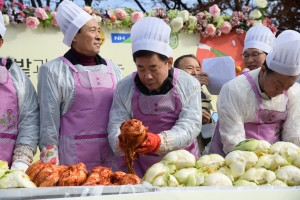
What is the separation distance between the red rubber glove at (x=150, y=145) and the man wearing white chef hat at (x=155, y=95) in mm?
256

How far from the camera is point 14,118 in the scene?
2.89 metres

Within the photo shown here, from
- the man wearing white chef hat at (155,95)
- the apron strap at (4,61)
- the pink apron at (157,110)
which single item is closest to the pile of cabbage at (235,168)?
the man wearing white chef hat at (155,95)

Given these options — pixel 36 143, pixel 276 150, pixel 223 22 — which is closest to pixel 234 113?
pixel 276 150

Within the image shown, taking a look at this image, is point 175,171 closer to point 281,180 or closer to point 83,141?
point 281,180

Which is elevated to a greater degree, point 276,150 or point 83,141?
point 276,150

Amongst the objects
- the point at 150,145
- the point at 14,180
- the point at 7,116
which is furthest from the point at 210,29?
the point at 14,180

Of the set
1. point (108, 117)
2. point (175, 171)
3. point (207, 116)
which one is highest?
point (175, 171)

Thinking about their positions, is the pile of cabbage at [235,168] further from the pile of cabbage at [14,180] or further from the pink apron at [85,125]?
the pink apron at [85,125]

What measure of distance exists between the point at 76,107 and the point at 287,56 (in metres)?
1.25

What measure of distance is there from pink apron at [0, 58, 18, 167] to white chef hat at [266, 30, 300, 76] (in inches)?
58.2

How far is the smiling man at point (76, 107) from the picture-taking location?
2.96 meters

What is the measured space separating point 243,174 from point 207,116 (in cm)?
171

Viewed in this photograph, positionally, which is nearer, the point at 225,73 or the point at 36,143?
the point at 36,143

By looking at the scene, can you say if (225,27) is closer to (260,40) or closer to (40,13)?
(260,40)
